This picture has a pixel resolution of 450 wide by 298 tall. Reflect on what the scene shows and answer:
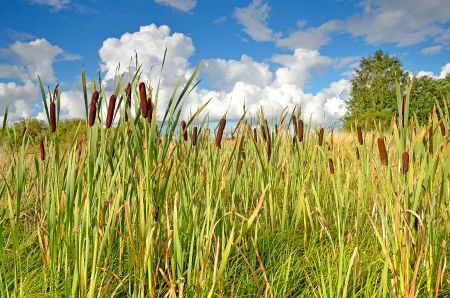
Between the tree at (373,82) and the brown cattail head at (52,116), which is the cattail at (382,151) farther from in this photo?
the tree at (373,82)

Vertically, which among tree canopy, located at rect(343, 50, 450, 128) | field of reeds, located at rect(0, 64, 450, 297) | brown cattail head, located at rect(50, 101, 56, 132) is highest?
tree canopy, located at rect(343, 50, 450, 128)

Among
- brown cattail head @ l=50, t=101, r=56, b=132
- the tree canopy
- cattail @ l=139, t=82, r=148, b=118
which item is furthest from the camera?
the tree canopy

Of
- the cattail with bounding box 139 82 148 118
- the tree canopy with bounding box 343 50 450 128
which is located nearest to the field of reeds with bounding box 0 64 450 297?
the cattail with bounding box 139 82 148 118

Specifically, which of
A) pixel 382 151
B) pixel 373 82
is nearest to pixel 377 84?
pixel 373 82

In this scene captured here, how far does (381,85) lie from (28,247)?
36.5 metres

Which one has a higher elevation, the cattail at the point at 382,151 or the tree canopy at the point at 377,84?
the tree canopy at the point at 377,84

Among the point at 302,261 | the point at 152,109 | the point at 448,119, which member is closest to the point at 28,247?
the point at 152,109

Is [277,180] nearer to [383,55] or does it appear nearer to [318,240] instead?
[318,240]

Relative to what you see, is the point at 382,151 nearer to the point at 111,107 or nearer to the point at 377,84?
the point at 111,107

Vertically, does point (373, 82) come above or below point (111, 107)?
above

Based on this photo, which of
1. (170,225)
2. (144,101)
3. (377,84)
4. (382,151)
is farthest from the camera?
(377,84)

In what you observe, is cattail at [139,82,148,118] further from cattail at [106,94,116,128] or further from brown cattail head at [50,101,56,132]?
brown cattail head at [50,101,56,132]

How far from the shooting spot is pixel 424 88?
31844 millimetres

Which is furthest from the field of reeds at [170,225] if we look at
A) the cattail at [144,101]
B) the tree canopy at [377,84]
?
the tree canopy at [377,84]
